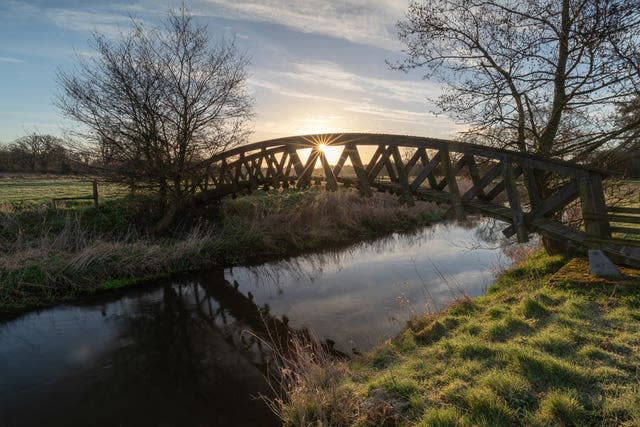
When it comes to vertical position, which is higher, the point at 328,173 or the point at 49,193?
the point at 49,193

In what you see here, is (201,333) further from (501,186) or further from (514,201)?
(501,186)

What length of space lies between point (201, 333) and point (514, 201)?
8.11 meters

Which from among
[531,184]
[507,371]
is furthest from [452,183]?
[507,371]

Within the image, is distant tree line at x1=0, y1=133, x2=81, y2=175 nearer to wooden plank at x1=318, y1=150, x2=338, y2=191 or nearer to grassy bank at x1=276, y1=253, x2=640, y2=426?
wooden plank at x1=318, y1=150, x2=338, y2=191

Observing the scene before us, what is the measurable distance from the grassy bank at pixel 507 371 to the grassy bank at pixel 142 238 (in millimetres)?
9541

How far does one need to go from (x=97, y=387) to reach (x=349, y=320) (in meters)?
5.48

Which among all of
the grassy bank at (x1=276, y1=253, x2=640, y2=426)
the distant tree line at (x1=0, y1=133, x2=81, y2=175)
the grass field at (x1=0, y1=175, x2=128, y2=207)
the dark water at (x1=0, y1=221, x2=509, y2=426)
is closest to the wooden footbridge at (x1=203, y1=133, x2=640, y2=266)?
the grassy bank at (x1=276, y1=253, x2=640, y2=426)

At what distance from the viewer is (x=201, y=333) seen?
30.5ft

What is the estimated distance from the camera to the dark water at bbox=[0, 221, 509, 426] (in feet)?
20.3

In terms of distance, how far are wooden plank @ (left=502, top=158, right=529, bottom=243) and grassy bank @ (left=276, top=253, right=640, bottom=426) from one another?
129cm

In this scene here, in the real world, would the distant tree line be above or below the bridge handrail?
above

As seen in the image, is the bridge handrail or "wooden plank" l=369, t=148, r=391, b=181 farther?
"wooden plank" l=369, t=148, r=391, b=181

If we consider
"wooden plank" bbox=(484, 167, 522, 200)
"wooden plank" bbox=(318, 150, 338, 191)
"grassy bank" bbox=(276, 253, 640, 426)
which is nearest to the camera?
"grassy bank" bbox=(276, 253, 640, 426)

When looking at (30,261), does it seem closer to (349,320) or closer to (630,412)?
(349,320)
